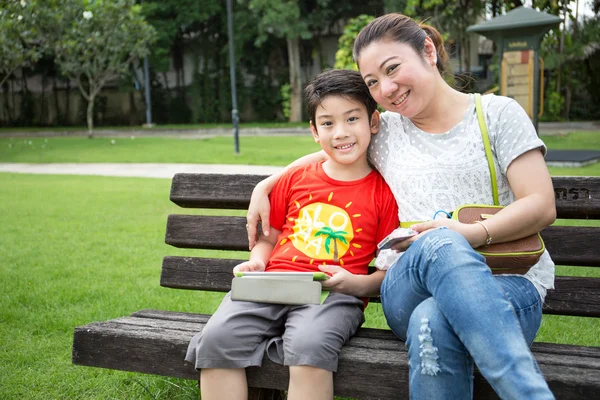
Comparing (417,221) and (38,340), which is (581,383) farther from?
(38,340)

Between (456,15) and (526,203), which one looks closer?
(526,203)

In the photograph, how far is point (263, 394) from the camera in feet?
8.54

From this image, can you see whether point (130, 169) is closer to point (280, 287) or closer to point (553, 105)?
point (280, 287)

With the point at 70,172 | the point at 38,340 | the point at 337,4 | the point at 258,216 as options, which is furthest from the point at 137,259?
the point at 337,4

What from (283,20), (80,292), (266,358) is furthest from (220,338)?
(283,20)

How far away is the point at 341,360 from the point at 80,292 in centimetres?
304

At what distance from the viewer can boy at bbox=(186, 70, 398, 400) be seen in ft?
7.53

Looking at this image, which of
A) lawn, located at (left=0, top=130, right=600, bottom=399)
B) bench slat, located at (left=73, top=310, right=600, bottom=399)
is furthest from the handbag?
lawn, located at (left=0, top=130, right=600, bottom=399)

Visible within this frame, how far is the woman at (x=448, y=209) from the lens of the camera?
6.43ft

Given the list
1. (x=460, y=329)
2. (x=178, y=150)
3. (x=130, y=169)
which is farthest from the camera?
(x=178, y=150)

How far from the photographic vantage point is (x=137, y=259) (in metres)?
5.92

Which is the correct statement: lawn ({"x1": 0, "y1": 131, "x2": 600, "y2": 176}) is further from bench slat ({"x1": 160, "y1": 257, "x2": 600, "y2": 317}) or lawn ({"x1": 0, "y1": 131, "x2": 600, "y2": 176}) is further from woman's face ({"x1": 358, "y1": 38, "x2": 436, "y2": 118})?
woman's face ({"x1": 358, "y1": 38, "x2": 436, "y2": 118})

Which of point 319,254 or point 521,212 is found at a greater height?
point 521,212

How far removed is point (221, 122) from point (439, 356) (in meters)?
33.7
